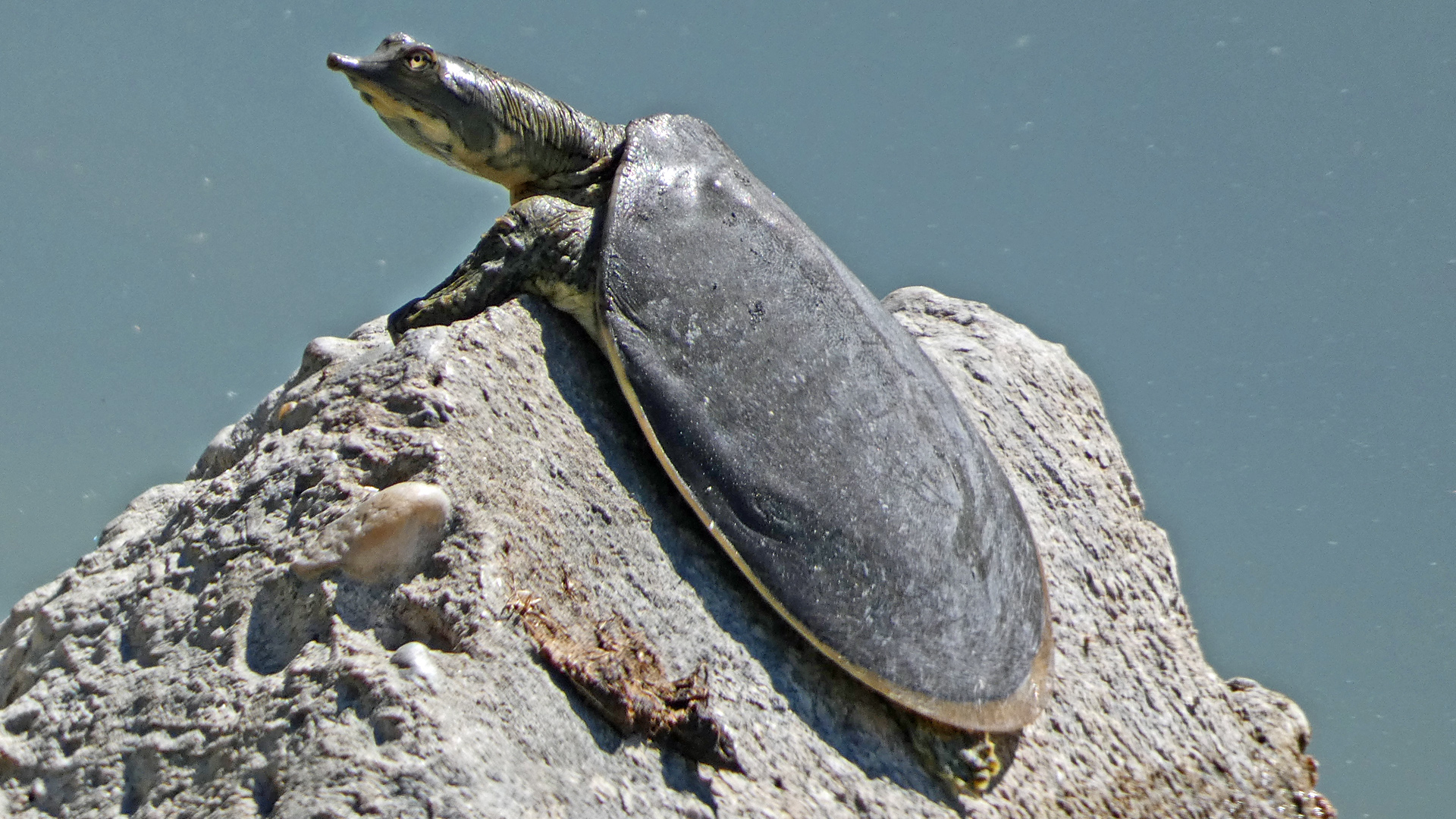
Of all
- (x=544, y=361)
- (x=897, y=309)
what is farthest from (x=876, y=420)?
(x=897, y=309)

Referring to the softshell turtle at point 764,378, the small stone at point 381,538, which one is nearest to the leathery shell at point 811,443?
the softshell turtle at point 764,378

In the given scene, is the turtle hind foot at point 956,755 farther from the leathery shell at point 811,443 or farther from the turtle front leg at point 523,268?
the turtle front leg at point 523,268

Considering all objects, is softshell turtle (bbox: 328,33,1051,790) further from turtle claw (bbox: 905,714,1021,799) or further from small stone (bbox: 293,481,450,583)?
small stone (bbox: 293,481,450,583)

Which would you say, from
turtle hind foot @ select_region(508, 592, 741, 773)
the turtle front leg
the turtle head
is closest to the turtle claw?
turtle hind foot @ select_region(508, 592, 741, 773)

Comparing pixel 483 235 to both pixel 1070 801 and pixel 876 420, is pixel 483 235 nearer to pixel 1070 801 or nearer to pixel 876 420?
pixel 876 420

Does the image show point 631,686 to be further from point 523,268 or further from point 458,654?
point 523,268
